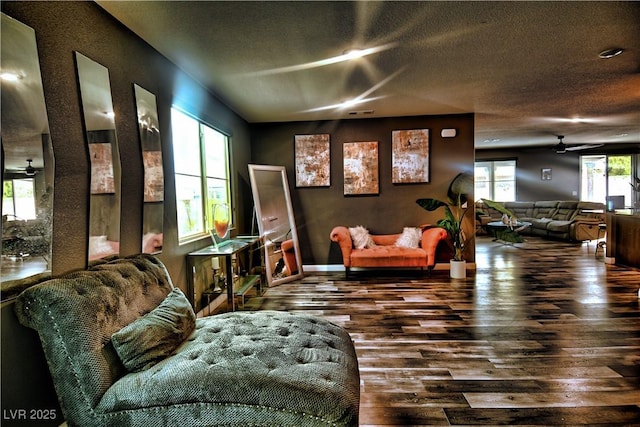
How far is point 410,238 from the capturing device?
545 centimetres

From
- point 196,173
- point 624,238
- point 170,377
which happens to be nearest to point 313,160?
point 196,173

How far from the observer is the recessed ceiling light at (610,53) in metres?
3.05

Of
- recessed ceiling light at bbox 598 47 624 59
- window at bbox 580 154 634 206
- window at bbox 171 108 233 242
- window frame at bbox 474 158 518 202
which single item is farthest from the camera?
window frame at bbox 474 158 518 202

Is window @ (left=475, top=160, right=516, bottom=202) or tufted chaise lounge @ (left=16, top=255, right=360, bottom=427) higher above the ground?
window @ (left=475, top=160, right=516, bottom=202)

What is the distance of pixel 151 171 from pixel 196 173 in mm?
1160

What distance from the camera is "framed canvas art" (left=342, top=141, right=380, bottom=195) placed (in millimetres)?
5750

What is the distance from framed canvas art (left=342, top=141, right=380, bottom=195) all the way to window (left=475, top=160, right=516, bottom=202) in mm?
5862

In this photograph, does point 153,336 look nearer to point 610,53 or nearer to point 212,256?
point 212,256

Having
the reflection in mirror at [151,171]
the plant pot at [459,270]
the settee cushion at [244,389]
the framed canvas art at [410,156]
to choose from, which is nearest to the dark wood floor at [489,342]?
the plant pot at [459,270]

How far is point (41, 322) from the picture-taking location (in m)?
1.49

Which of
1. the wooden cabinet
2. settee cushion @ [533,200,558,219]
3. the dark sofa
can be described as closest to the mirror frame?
the dark sofa

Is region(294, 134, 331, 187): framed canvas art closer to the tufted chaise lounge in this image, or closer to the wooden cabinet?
the tufted chaise lounge

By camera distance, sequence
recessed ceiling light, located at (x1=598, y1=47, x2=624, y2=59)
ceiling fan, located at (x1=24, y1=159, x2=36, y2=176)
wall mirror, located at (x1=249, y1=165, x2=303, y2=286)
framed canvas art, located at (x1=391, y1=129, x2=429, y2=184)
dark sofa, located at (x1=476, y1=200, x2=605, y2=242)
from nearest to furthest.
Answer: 1. ceiling fan, located at (x1=24, y1=159, x2=36, y2=176)
2. recessed ceiling light, located at (x1=598, y1=47, x2=624, y2=59)
3. wall mirror, located at (x1=249, y1=165, x2=303, y2=286)
4. framed canvas art, located at (x1=391, y1=129, x2=429, y2=184)
5. dark sofa, located at (x1=476, y1=200, x2=605, y2=242)

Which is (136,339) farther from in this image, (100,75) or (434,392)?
(434,392)
